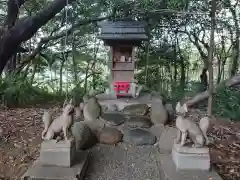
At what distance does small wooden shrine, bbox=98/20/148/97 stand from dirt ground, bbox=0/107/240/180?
5.01 feet

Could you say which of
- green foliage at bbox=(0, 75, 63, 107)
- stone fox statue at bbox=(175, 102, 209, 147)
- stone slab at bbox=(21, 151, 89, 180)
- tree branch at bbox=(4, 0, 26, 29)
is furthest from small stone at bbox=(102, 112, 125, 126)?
tree branch at bbox=(4, 0, 26, 29)

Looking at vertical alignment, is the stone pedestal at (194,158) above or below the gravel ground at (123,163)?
above

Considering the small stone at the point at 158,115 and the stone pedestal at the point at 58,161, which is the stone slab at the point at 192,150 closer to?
the stone pedestal at the point at 58,161

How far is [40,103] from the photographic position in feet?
21.1

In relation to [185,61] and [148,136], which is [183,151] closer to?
[148,136]

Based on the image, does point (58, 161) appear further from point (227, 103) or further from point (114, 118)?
point (227, 103)

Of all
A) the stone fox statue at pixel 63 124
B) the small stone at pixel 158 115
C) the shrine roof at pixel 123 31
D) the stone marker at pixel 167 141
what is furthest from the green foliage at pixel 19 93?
the stone marker at pixel 167 141

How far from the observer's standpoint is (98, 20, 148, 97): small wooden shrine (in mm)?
4336

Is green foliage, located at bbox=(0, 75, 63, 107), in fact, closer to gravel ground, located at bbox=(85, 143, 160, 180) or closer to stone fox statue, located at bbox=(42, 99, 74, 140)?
gravel ground, located at bbox=(85, 143, 160, 180)

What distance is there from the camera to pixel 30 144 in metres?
3.61

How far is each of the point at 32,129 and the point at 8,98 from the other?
6.65 ft

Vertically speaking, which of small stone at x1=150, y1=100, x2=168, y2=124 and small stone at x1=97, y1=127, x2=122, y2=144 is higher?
small stone at x1=150, y1=100, x2=168, y2=124

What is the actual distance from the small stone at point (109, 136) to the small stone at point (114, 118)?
0.15m

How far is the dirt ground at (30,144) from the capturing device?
10.1ft
